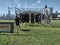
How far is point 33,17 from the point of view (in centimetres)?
4044

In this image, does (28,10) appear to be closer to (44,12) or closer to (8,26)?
(44,12)

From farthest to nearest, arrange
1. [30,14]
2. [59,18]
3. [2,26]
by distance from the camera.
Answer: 1. [59,18]
2. [30,14]
3. [2,26]

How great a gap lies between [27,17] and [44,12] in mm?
5028

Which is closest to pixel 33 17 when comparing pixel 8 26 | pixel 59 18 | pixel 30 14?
pixel 30 14

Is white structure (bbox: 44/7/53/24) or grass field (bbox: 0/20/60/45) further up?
white structure (bbox: 44/7/53/24)

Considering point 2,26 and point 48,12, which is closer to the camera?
point 2,26

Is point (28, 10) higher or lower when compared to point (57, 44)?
higher

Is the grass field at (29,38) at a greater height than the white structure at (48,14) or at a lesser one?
lesser

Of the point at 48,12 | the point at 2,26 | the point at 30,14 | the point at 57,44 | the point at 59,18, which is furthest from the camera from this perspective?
the point at 59,18

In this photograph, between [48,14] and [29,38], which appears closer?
[29,38]

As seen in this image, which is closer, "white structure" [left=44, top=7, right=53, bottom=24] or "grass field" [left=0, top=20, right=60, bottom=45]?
"grass field" [left=0, top=20, right=60, bottom=45]

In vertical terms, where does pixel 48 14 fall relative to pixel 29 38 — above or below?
above

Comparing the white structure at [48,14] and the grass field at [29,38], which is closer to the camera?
the grass field at [29,38]

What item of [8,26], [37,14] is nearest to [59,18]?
[37,14]
